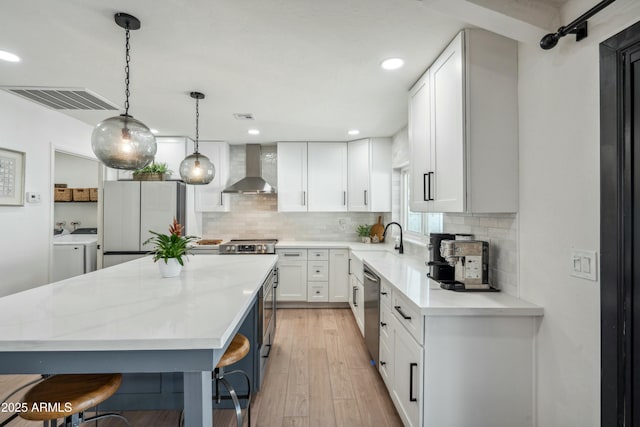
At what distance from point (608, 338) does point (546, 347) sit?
1.23 ft

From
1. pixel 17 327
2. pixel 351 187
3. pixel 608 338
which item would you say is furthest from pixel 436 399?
pixel 351 187

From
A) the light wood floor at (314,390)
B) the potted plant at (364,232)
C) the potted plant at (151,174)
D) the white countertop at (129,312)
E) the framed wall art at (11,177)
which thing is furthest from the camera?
the potted plant at (364,232)

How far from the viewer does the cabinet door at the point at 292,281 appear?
14.6 ft

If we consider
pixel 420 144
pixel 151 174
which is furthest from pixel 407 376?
pixel 151 174

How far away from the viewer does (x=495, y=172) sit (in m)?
1.77

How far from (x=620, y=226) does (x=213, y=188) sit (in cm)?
446

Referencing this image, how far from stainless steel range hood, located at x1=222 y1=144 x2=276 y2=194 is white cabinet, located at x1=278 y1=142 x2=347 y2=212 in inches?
11.1

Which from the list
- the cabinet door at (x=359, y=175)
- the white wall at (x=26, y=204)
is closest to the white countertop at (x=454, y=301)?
the cabinet door at (x=359, y=175)

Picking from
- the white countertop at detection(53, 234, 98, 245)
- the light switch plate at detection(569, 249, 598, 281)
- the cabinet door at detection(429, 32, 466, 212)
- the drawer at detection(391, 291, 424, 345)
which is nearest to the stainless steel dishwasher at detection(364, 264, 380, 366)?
the drawer at detection(391, 291, 424, 345)

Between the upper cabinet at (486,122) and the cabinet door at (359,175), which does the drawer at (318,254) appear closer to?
the cabinet door at (359,175)

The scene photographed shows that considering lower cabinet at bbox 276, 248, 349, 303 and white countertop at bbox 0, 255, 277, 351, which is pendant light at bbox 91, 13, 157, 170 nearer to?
white countertop at bbox 0, 255, 277, 351

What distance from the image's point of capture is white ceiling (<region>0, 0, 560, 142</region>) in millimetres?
1629

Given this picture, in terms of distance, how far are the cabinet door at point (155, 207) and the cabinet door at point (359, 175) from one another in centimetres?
248

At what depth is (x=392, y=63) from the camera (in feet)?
7.17
